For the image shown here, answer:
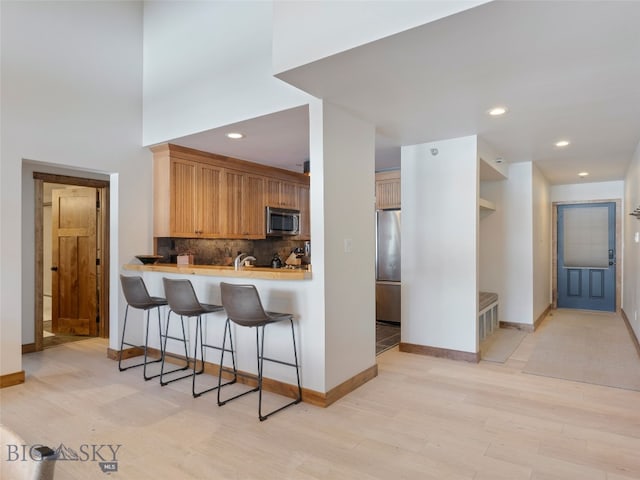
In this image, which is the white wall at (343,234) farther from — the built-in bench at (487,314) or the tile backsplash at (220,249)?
the tile backsplash at (220,249)

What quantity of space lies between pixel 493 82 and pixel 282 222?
4064 millimetres

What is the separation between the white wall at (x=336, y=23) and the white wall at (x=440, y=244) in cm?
235

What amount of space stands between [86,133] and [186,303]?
85.7 inches

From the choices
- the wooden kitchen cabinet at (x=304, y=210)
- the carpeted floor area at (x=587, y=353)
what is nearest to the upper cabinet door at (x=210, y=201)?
the wooden kitchen cabinet at (x=304, y=210)

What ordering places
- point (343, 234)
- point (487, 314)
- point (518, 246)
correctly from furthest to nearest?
1. point (518, 246)
2. point (487, 314)
3. point (343, 234)

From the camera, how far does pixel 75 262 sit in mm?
5418

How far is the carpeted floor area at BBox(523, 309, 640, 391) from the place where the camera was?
12.2 feet

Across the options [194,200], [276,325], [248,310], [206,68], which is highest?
[206,68]

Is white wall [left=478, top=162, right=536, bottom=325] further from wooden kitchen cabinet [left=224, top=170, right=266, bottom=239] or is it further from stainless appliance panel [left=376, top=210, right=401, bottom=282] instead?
wooden kitchen cabinet [left=224, top=170, right=266, bottom=239]

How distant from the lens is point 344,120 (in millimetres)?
3291

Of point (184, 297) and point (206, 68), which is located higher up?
point (206, 68)

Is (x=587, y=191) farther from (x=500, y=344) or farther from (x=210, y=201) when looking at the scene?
(x=210, y=201)

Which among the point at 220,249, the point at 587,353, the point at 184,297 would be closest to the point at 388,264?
the point at 220,249

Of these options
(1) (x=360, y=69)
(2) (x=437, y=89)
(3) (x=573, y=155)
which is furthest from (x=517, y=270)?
(1) (x=360, y=69)
